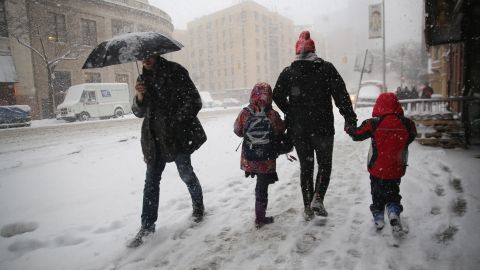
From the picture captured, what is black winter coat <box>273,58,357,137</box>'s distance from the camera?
3531 mm

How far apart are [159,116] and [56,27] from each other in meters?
30.2

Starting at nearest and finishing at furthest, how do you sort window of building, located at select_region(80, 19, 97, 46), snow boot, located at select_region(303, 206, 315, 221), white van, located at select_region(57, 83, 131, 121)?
snow boot, located at select_region(303, 206, 315, 221)
white van, located at select_region(57, 83, 131, 121)
window of building, located at select_region(80, 19, 97, 46)

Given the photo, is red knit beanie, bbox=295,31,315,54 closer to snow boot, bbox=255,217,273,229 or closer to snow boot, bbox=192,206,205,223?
snow boot, bbox=255,217,273,229

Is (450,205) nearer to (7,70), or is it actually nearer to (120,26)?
(7,70)

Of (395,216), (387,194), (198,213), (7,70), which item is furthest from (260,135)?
(7,70)

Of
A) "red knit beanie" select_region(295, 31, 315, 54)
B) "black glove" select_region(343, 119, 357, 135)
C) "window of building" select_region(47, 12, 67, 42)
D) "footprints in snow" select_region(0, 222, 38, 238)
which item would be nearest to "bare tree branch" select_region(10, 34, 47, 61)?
"window of building" select_region(47, 12, 67, 42)

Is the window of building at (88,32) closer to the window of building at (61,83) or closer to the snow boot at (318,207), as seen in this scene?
the window of building at (61,83)

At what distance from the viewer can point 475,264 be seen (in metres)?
2.60

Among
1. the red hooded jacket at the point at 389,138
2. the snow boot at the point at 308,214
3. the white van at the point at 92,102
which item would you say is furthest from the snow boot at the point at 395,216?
the white van at the point at 92,102

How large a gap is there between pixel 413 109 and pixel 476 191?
21.4 feet

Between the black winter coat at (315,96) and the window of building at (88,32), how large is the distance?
1251 inches

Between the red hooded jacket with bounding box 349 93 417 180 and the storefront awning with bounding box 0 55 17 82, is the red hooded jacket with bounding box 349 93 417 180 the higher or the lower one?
the lower one

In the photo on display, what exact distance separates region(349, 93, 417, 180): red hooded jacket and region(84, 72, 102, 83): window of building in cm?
3188

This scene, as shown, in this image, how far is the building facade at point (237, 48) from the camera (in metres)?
66.2
